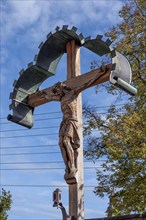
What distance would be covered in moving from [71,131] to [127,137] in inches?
216

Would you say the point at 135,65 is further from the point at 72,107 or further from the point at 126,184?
the point at 72,107

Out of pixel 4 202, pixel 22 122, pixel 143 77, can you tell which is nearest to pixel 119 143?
pixel 143 77

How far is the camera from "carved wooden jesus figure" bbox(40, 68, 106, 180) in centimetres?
531

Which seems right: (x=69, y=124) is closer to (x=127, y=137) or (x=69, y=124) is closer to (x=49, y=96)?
(x=49, y=96)

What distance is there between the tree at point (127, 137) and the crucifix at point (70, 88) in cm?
458

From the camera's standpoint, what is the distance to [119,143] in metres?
11.0

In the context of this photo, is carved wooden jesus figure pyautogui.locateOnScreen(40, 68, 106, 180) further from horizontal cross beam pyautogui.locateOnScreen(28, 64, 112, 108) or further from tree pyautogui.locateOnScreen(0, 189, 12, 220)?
tree pyautogui.locateOnScreen(0, 189, 12, 220)

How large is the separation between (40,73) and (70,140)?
1462mm

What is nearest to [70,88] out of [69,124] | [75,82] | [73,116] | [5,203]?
[75,82]

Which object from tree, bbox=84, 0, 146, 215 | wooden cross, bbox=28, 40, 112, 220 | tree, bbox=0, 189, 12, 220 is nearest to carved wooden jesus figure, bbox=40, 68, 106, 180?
wooden cross, bbox=28, 40, 112, 220

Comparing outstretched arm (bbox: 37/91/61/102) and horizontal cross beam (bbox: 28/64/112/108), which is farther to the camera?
outstretched arm (bbox: 37/91/61/102)

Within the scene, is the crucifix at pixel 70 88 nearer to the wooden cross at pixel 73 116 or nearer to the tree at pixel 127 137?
the wooden cross at pixel 73 116

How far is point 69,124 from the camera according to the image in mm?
5457

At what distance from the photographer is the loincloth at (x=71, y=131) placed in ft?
17.7
